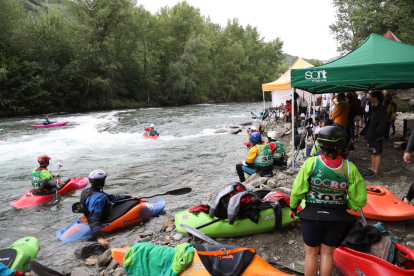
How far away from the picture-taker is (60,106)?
2541cm

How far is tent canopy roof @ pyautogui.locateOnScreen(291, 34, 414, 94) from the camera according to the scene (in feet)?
13.0

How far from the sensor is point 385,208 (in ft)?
10.4

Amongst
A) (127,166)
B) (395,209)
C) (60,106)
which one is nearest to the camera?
(395,209)

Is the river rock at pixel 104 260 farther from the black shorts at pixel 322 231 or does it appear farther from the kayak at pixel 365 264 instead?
the kayak at pixel 365 264

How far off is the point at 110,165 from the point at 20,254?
5.21 metres

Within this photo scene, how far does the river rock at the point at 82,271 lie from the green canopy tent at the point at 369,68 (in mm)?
4419

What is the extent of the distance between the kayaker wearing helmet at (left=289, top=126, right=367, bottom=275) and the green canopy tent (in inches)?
114

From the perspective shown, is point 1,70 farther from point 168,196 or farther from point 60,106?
point 168,196

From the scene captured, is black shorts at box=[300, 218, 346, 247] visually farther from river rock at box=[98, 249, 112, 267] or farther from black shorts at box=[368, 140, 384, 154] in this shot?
black shorts at box=[368, 140, 384, 154]

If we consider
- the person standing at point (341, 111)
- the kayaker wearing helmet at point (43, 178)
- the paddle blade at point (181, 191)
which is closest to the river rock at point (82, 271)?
the paddle blade at point (181, 191)

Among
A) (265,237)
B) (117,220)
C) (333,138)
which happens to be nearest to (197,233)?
(265,237)

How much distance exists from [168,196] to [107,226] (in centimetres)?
168

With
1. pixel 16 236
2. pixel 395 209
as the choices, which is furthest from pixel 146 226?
pixel 395 209

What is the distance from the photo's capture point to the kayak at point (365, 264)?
6.56ft
